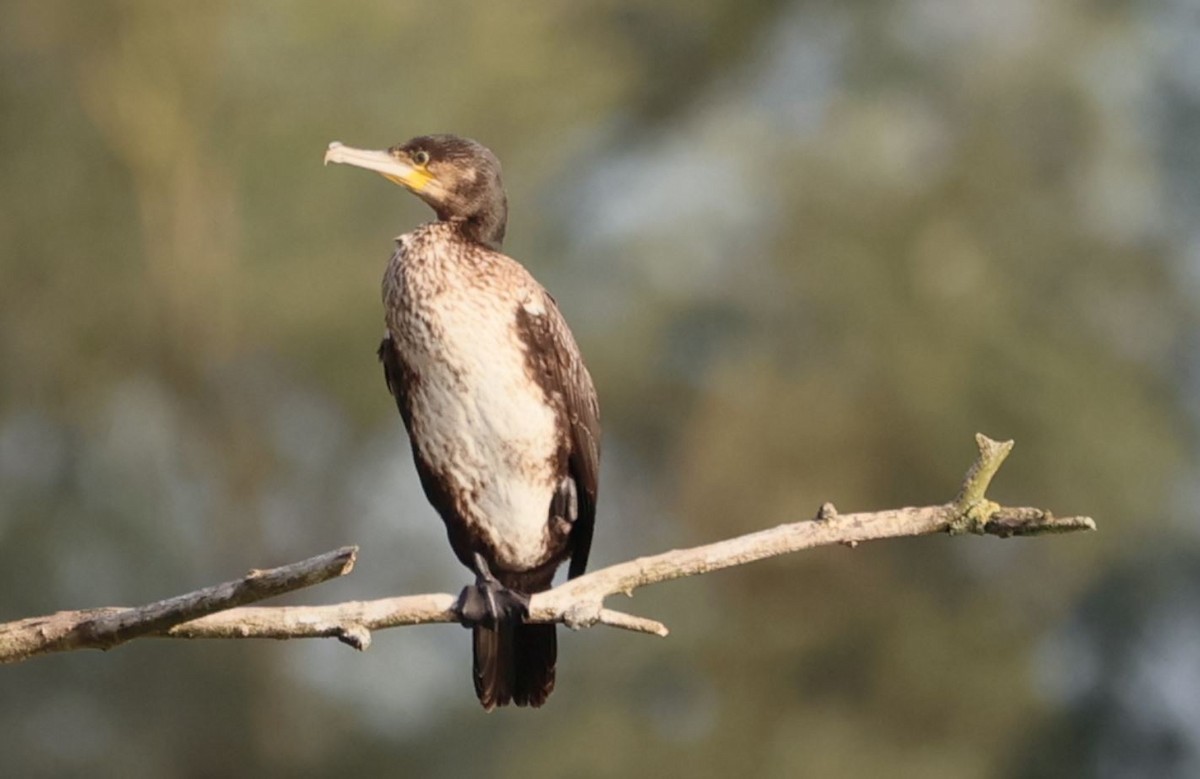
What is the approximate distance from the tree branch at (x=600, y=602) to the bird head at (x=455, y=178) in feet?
5.41

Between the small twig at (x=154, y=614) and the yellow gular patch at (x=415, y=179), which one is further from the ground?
the yellow gular patch at (x=415, y=179)

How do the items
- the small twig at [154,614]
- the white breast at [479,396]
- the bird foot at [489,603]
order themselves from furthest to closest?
the white breast at [479,396] < the bird foot at [489,603] < the small twig at [154,614]

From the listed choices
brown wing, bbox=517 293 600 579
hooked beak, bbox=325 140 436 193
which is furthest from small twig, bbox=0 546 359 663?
A: hooked beak, bbox=325 140 436 193

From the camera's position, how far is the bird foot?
20.2 feet

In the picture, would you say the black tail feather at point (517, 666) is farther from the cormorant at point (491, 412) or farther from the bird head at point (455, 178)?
the bird head at point (455, 178)

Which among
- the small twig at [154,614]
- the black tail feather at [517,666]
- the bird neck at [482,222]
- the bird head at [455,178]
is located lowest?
the small twig at [154,614]

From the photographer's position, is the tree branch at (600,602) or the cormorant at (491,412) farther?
the cormorant at (491,412)

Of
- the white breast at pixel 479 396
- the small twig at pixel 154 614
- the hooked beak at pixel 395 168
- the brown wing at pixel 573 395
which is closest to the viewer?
the small twig at pixel 154 614

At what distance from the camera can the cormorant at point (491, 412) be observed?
648 centimetres

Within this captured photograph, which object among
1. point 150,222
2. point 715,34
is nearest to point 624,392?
point 150,222

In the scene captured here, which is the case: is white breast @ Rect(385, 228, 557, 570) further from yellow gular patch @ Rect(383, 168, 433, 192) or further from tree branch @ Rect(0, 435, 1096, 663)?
tree branch @ Rect(0, 435, 1096, 663)

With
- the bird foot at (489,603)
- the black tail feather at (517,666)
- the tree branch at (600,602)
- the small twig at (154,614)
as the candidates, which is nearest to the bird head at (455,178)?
the bird foot at (489,603)

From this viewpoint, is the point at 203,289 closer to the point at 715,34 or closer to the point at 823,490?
the point at 823,490

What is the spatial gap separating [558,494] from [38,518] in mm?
14268
